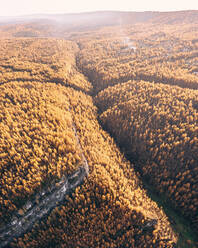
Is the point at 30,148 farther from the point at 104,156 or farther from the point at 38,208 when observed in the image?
the point at 104,156

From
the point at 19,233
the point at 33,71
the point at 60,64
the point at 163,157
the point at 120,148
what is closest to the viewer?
the point at 19,233

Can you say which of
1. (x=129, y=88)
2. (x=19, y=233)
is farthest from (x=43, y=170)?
(x=129, y=88)

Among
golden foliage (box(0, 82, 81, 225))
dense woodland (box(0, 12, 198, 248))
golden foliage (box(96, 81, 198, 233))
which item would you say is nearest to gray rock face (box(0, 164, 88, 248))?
dense woodland (box(0, 12, 198, 248))

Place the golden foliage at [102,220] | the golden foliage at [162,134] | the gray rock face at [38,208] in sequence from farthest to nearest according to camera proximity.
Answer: the golden foliage at [162,134]
the golden foliage at [102,220]
the gray rock face at [38,208]

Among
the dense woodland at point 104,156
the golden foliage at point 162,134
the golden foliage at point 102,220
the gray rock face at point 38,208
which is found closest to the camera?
the gray rock face at point 38,208

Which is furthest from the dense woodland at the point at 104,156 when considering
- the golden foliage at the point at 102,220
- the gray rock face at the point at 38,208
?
the gray rock face at the point at 38,208

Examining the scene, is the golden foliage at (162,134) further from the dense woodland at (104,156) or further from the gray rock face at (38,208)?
the gray rock face at (38,208)

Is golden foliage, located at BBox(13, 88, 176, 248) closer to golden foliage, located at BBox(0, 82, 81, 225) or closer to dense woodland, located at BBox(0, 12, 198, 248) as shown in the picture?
dense woodland, located at BBox(0, 12, 198, 248)

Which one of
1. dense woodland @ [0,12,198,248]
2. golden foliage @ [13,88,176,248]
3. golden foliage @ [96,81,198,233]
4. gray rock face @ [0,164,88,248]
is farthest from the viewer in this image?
golden foliage @ [96,81,198,233]

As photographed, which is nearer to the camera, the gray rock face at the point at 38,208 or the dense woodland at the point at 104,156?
the gray rock face at the point at 38,208

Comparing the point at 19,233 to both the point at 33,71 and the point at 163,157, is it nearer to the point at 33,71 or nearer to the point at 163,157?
the point at 163,157

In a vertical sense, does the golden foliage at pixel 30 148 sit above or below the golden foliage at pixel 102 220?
above
